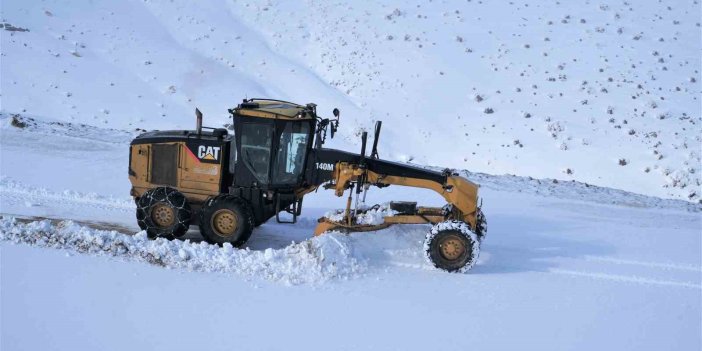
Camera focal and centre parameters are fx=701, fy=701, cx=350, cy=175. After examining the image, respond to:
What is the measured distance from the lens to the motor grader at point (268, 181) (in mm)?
9422

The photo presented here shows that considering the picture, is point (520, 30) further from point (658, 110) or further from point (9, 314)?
point (9, 314)

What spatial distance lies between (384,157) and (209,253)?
13.6m

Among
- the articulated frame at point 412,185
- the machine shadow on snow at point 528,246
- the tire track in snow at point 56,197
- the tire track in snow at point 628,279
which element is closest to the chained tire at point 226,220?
the articulated frame at point 412,185

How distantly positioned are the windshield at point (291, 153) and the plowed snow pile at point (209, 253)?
39.2 inches

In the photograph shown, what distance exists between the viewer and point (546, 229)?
12398 mm

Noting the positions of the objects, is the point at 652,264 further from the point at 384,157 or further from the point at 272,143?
the point at 384,157

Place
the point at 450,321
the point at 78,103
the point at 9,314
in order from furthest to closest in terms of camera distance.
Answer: the point at 78,103 → the point at 450,321 → the point at 9,314

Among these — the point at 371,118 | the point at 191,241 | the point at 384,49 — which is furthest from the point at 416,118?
the point at 191,241

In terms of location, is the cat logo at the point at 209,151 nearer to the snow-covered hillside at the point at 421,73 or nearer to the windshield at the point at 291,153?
the windshield at the point at 291,153

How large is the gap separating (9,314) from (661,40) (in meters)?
30.5

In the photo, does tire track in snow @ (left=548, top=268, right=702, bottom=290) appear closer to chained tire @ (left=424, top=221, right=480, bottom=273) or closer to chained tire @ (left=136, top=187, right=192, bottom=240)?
chained tire @ (left=424, top=221, right=480, bottom=273)

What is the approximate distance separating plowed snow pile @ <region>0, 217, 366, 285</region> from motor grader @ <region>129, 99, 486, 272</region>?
553 millimetres

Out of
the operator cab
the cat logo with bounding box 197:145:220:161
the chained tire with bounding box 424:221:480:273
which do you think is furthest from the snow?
the cat logo with bounding box 197:145:220:161

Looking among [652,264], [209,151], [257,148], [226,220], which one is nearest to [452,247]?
[257,148]
